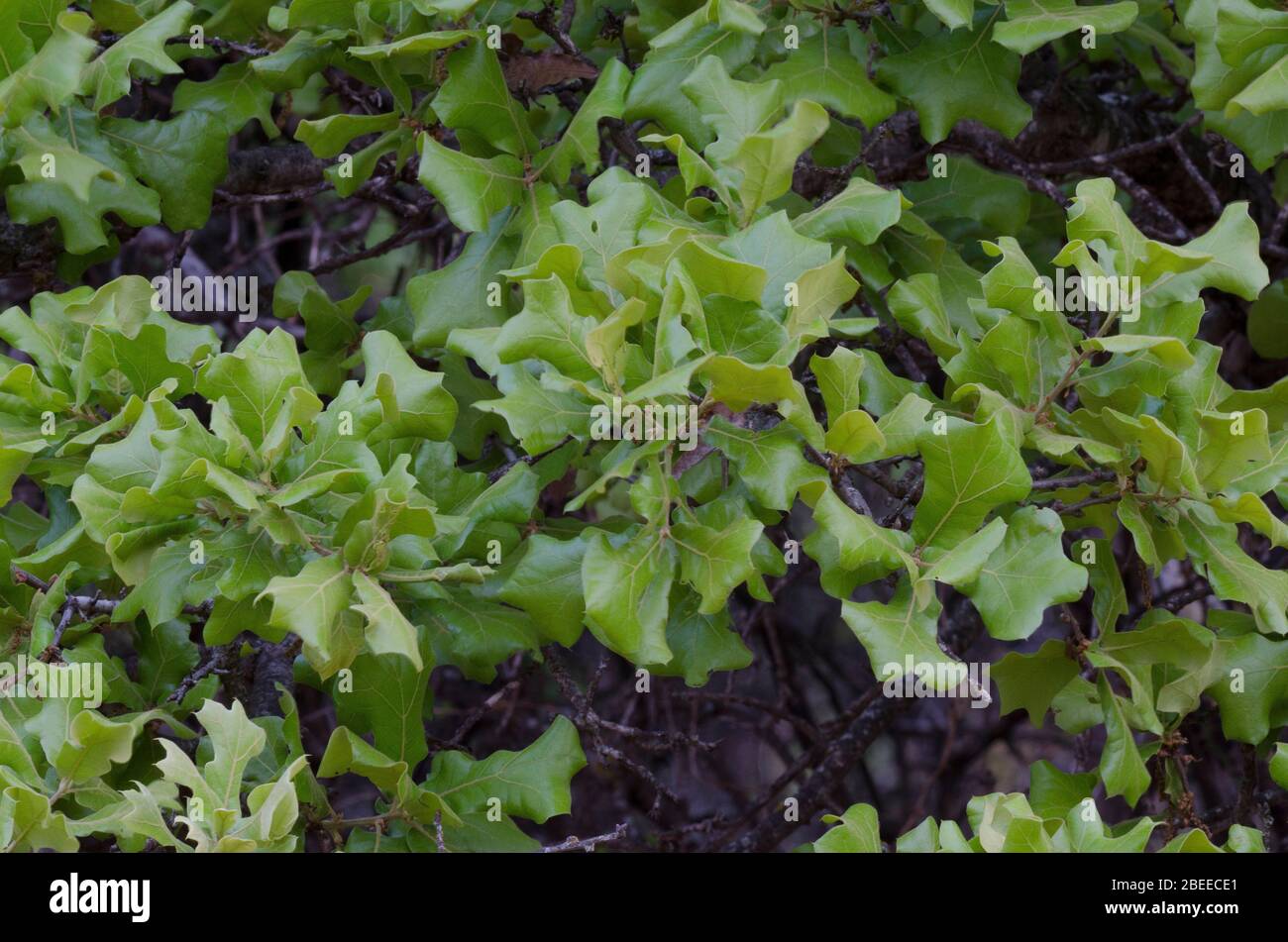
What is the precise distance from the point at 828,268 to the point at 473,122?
0.63 m

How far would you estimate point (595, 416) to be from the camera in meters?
1.43

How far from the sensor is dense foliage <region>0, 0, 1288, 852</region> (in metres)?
1.41

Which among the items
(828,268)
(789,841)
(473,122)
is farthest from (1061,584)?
(789,841)

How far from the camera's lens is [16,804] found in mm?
1386

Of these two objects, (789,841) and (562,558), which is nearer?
(562,558)

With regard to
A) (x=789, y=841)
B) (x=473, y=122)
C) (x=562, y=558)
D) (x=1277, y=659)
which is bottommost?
(x=789, y=841)

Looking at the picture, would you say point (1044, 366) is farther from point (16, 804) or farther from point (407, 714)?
point (16, 804)

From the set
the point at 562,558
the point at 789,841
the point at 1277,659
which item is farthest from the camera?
the point at 789,841

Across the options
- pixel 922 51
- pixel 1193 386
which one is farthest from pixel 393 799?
pixel 922 51

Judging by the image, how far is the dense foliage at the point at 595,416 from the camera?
1.41 meters

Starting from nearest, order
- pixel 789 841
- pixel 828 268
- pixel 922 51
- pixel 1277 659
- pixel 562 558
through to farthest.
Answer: pixel 828 268 → pixel 562 558 → pixel 1277 659 → pixel 922 51 → pixel 789 841
